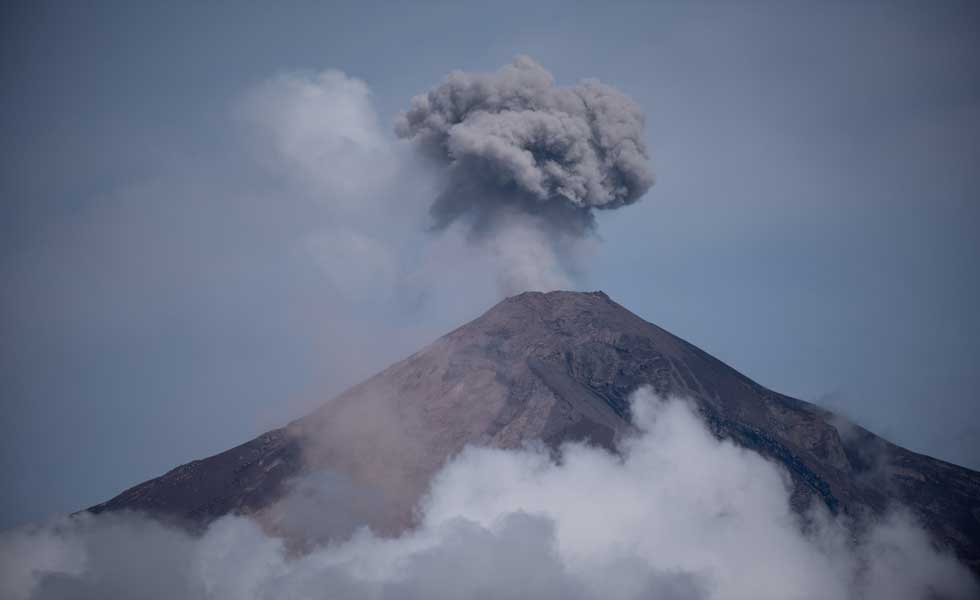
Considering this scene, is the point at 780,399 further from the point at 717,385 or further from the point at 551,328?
the point at 551,328

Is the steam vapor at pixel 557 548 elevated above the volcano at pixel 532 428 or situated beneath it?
situated beneath

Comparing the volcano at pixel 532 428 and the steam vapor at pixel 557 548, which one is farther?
the volcano at pixel 532 428

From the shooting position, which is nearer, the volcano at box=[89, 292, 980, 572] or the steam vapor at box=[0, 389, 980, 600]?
the steam vapor at box=[0, 389, 980, 600]

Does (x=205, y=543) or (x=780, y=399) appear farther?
(x=780, y=399)

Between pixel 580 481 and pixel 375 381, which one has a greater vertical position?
pixel 375 381

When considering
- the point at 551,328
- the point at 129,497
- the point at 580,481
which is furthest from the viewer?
the point at 551,328

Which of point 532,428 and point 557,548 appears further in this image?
point 532,428

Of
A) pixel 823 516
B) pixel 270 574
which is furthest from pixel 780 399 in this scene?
pixel 270 574

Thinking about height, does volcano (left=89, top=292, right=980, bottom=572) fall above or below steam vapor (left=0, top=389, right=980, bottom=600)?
above
